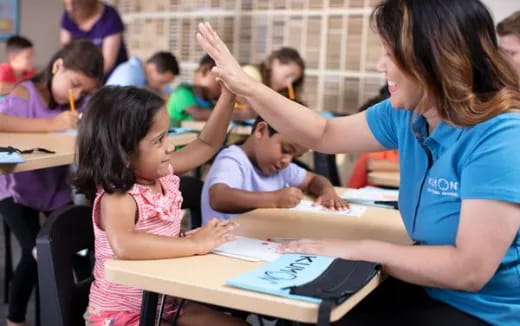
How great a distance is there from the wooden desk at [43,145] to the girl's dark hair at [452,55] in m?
1.10

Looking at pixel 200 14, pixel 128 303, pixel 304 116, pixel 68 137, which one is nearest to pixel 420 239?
pixel 304 116

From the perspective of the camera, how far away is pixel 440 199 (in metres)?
1.28

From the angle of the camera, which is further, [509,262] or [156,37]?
[156,37]

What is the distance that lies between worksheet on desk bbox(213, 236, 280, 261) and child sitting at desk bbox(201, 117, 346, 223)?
0.42m

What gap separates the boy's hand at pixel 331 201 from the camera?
184 cm

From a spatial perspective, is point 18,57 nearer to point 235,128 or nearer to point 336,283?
point 235,128

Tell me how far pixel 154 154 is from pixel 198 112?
2380 millimetres

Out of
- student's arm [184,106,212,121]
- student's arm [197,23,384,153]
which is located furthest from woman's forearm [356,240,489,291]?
student's arm [184,106,212,121]

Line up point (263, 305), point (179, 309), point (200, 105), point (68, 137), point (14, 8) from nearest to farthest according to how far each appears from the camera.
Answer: point (263, 305) < point (179, 309) < point (68, 137) < point (200, 105) < point (14, 8)

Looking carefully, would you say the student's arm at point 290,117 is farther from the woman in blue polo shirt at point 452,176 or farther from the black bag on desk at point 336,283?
the black bag on desk at point 336,283

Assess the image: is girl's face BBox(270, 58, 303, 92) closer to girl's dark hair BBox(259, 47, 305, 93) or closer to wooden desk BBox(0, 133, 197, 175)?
girl's dark hair BBox(259, 47, 305, 93)

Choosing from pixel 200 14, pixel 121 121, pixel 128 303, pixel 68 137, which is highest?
pixel 200 14

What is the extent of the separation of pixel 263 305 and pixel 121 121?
0.60 meters

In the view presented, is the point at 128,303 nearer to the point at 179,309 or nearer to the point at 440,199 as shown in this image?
the point at 179,309
